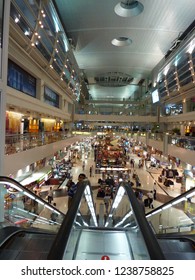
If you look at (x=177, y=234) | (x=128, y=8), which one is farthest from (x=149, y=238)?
(x=128, y=8)

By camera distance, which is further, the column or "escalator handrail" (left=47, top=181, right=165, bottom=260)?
the column

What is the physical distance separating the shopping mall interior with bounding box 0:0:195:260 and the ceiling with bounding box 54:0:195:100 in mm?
95

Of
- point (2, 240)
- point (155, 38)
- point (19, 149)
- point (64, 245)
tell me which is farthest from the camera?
point (155, 38)

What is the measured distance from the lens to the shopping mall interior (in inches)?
131

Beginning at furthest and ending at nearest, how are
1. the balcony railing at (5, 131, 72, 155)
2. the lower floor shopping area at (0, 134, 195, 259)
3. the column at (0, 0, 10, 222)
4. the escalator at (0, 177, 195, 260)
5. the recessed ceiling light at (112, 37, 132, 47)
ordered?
1. the recessed ceiling light at (112, 37, 132, 47)
2. the balcony railing at (5, 131, 72, 155)
3. the column at (0, 0, 10, 222)
4. the lower floor shopping area at (0, 134, 195, 259)
5. the escalator at (0, 177, 195, 260)

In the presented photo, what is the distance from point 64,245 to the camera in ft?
5.53

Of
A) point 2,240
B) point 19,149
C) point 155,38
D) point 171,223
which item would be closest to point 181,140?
point 171,223

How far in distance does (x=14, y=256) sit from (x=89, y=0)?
56.5ft

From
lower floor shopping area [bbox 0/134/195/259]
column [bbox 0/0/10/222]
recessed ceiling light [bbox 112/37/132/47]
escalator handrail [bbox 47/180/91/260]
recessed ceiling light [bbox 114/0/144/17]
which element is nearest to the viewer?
escalator handrail [bbox 47/180/91/260]

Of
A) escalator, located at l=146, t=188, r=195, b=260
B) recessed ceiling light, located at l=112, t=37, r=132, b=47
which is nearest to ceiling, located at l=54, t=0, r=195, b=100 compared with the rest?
recessed ceiling light, located at l=112, t=37, r=132, b=47

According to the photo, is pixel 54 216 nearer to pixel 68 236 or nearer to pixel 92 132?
pixel 68 236

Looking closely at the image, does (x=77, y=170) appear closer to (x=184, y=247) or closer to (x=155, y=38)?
(x=155, y=38)

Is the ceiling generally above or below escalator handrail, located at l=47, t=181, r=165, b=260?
above

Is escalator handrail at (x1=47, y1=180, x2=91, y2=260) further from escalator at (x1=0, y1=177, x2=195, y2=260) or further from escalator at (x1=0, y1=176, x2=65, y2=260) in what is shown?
escalator at (x1=0, y1=176, x2=65, y2=260)
